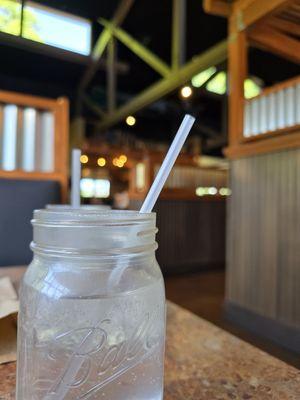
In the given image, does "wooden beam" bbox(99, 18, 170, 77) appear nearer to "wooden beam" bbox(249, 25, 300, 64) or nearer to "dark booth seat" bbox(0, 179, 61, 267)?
"wooden beam" bbox(249, 25, 300, 64)

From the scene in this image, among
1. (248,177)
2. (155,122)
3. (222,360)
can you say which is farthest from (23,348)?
(155,122)

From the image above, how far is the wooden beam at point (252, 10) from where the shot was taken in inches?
89.1

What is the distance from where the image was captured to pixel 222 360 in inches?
21.1

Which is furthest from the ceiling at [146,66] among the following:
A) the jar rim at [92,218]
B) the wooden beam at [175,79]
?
the jar rim at [92,218]

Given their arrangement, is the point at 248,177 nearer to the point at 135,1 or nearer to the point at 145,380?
the point at 145,380

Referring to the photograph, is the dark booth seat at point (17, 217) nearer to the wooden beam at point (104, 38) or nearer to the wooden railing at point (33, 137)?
the wooden railing at point (33, 137)

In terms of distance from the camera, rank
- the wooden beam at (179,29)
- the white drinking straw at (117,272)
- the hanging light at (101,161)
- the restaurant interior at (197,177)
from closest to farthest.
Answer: the white drinking straw at (117,272) → the restaurant interior at (197,177) → the wooden beam at (179,29) → the hanging light at (101,161)

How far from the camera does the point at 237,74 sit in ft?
9.14

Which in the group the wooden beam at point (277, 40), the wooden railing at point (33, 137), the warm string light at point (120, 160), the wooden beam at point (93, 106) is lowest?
the wooden railing at point (33, 137)

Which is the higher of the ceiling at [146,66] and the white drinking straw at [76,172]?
the ceiling at [146,66]

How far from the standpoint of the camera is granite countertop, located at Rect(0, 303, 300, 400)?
1.43ft

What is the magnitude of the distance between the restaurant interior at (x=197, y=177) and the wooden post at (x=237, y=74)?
12mm

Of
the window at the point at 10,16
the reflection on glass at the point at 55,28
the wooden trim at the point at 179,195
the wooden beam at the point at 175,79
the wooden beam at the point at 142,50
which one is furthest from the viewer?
the wooden beam at the point at 142,50

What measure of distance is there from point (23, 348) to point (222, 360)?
1.14 feet
